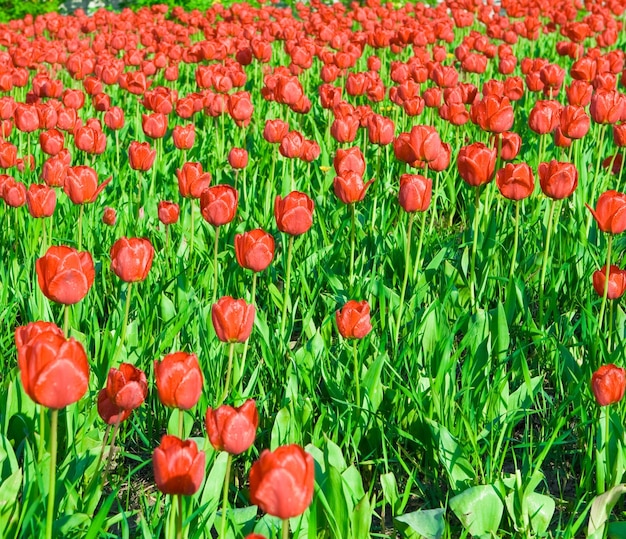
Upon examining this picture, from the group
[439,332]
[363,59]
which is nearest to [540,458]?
[439,332]

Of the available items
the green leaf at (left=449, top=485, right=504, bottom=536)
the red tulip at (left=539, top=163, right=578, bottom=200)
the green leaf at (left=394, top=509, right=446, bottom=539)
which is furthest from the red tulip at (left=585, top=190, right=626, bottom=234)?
the green leaf at (left=394, top=509, right=446, bottom=539)

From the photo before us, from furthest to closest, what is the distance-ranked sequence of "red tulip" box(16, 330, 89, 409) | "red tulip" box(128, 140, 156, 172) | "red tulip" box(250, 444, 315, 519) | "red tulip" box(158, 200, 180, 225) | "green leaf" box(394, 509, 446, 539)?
"red tulip" box(128, 140, 156, 172)
"red tulip" box(158, 200, 180, 225)
"green leaf" box(394, 509, 446, 539)
"red tulip" box(16, 330, 89, 409)
"red tulip" box(250, 444, 315, 519)

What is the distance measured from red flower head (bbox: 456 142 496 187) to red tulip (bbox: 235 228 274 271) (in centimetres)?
87

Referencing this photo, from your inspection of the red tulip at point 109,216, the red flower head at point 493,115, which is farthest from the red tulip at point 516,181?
the red tulip at point 109,216

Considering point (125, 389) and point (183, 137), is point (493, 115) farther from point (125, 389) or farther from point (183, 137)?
point (125, 389)

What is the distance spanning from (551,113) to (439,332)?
1.48 m

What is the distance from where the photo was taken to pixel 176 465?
139cm

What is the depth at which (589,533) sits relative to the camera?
73.5 inches

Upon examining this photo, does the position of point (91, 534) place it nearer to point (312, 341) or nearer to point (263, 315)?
point (312, 341)

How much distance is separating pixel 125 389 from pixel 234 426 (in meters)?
0.29

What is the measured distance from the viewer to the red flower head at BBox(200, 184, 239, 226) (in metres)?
2.63

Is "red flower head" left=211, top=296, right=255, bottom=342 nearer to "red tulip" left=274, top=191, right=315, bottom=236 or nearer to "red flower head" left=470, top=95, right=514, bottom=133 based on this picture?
"red tulip" left=274, top=191, right=315, bottom=236

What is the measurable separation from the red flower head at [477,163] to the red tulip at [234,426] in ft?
5.27

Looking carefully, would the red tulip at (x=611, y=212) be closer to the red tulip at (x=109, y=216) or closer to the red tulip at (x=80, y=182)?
the red tulip at (x=80, y=182)
